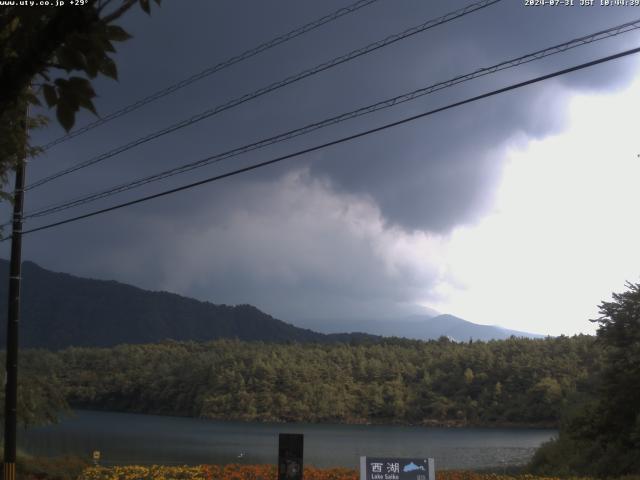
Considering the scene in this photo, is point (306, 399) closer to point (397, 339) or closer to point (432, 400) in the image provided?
point (432, 400)

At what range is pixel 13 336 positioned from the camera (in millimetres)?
16609

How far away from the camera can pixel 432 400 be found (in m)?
104

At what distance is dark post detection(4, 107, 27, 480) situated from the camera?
16.1 meters

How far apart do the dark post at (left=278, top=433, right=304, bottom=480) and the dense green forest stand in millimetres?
81230

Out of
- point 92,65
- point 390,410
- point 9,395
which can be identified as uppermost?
point 92,65

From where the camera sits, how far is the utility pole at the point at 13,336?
16078mm

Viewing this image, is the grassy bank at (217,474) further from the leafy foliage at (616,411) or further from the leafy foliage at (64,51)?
the leafy foliage at (64,51)

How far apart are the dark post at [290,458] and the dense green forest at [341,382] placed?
8123cm

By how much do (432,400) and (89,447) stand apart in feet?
215

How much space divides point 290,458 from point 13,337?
753 cm

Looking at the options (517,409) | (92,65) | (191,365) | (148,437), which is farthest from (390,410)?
(92,65)

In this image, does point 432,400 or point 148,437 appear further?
point 432,400

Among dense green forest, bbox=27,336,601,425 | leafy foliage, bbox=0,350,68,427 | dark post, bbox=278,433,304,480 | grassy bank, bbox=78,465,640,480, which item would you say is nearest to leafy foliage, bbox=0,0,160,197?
dark post, bbox=278,433,304,480

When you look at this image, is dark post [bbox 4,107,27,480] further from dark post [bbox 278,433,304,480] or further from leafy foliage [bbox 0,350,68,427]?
leafy foliage [bbox 0,350,68,427]
